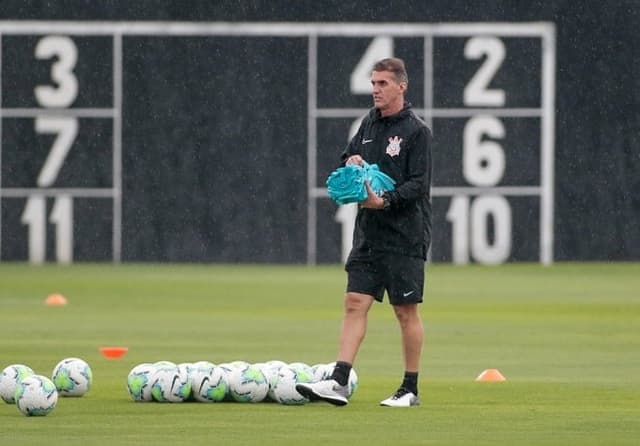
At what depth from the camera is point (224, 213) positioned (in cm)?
3164

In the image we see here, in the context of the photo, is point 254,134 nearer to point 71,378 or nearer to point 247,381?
point 71,378

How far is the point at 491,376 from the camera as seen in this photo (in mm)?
13586

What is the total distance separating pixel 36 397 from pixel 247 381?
4.77 ft

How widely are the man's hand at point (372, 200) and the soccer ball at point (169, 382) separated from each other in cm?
155

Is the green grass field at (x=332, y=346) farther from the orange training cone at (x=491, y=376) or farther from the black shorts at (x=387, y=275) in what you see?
the black shorts at (x=387, y=275)

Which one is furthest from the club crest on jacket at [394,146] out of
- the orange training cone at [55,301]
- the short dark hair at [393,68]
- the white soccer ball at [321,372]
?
the orange training cone at [55,301]

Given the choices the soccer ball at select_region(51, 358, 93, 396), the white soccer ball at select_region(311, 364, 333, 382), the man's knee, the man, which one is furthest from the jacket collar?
the soccer ball at select_region(51, 358, 93, 396)

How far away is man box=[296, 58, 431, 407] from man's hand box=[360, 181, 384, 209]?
2.0 inches

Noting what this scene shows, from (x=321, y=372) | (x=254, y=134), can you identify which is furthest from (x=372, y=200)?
(x=254, y=134)

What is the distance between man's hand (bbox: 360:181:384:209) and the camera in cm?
1145

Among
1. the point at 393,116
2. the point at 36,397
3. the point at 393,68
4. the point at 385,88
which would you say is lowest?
the point at 36,397

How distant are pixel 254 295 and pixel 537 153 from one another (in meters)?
9.19

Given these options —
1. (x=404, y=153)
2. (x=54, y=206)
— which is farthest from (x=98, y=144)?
(x=404, y=153)

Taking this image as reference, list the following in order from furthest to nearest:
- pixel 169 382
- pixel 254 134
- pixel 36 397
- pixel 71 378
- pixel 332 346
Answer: pixel 254 134, pixel 332 346, pixel 71 378, pixel 169 382, pixel 36 397
